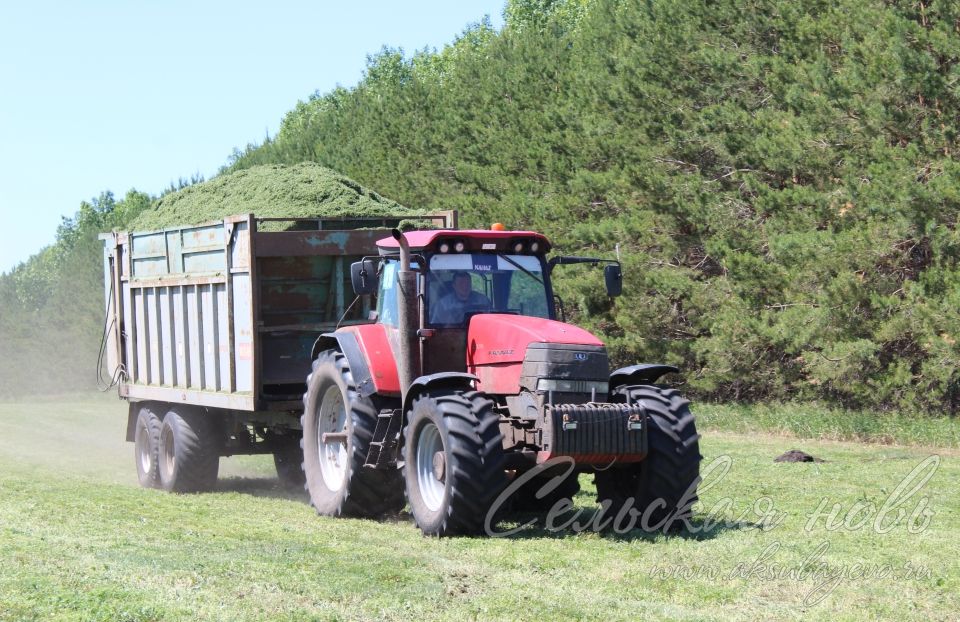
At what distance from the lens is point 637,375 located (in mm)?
10633

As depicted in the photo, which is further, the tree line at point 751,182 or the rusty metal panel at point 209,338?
the tree line at point 751,182

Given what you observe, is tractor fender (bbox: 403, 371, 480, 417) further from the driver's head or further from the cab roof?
the cab roof

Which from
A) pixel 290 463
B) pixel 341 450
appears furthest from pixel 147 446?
pixel 341 450

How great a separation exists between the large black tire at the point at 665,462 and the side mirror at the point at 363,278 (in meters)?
2.56

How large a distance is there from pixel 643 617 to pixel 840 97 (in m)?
15.8

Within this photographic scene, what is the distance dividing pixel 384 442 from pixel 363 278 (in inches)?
59.2

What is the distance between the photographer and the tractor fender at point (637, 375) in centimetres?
1055

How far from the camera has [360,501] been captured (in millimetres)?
11391

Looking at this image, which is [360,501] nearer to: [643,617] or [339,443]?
[339,443]

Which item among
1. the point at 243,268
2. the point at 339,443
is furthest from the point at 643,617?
the point at 243,268

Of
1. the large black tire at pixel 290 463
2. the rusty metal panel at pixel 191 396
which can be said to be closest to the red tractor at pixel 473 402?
the rusty metal panel at pixel 191 396

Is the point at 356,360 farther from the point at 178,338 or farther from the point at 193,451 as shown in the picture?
the point at 178,338

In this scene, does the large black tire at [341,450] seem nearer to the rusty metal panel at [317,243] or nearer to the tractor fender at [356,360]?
the tractor fender at [356,360]

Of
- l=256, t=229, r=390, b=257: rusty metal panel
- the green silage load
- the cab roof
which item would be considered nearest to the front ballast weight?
the cab roof
